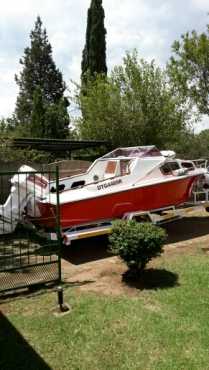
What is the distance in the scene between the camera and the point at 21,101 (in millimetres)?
46844

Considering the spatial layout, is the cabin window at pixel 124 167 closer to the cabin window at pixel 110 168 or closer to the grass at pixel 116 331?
the cabin window at pixel 110 168

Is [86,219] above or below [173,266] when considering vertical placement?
above

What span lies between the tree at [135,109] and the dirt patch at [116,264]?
31.0 feet

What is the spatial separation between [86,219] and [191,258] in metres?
2.34

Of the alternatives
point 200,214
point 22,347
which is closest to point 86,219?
point 22,347

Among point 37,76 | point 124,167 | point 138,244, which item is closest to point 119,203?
point 124,167

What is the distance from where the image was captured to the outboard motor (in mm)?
7879

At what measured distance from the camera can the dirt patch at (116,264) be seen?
598cm

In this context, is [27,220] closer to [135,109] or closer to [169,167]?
[169,167]

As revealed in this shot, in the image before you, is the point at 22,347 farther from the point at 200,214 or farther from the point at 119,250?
the point at 200,214

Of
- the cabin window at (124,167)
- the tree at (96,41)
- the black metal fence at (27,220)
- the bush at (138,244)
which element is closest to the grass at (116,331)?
the bush at (138,244)

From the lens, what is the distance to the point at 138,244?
5906 millimetres

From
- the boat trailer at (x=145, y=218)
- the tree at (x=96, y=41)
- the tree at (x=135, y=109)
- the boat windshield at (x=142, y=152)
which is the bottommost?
the boat trailer at (x=145, y=218)

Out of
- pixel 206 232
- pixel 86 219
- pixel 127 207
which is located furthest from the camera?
pixel 206 232
